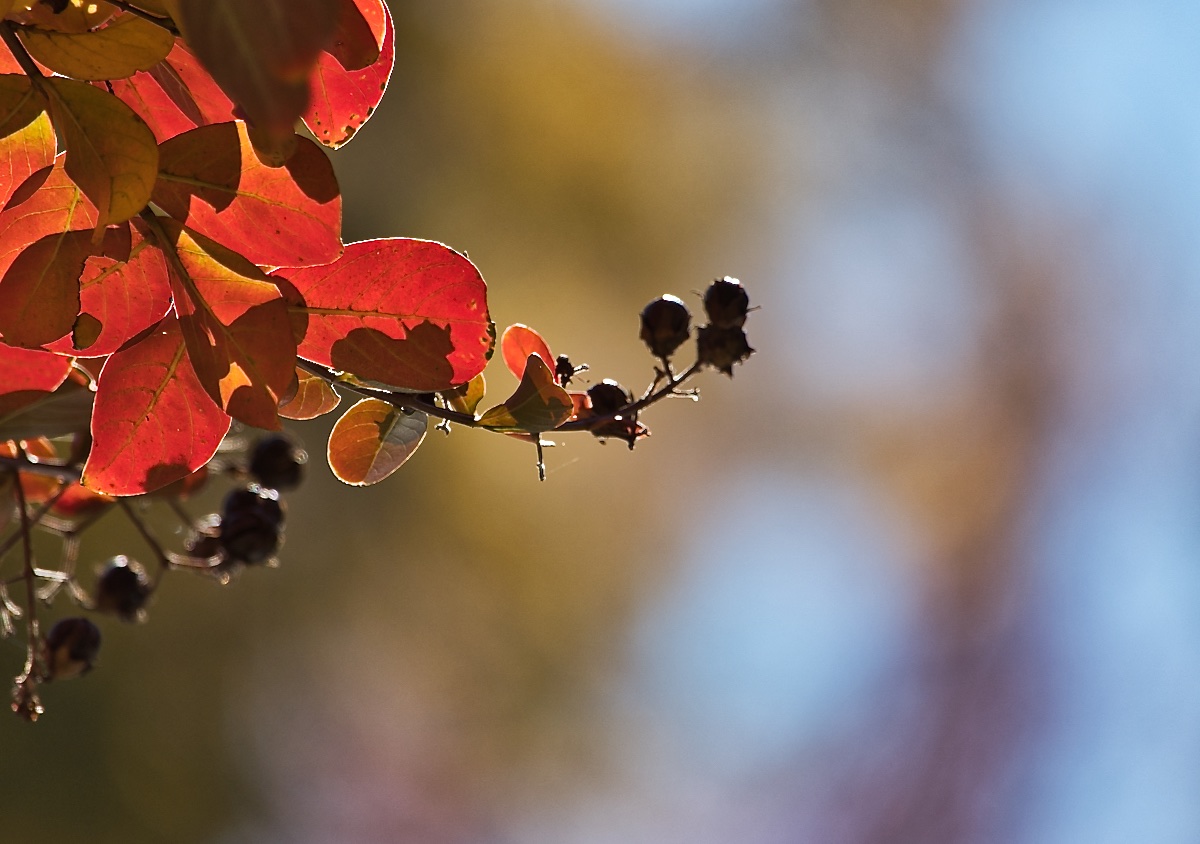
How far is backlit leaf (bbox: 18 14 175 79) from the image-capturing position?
9.4 inches

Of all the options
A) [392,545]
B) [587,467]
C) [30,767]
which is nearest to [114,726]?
[30,767]

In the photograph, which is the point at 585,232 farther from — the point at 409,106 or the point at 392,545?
the point at 392,545

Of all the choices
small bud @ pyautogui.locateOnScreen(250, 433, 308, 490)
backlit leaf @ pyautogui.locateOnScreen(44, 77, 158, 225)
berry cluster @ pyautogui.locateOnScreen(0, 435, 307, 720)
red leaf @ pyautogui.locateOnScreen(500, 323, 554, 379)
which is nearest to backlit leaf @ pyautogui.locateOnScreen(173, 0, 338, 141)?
backlit leaf @ pyautogui.locateOnScreen(44, 77, 158, 225)

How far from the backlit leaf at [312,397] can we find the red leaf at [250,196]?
0.05 meters

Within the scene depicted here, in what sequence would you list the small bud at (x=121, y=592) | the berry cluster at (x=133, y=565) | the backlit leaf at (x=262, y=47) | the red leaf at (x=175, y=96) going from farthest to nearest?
the small bud at (x=121, y=592)
the berry cluster at (x=133, y=565)
the red leaf at (x=175, y=96)
the backlit leaf at (x=262, y=47)

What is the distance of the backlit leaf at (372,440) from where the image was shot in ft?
1.05

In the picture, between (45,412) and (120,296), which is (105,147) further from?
(45,412)

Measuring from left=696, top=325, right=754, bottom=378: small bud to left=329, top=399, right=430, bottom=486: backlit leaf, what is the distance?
9cm

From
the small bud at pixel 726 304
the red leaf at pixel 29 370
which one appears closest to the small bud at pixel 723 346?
the small bud at pixel 726 304

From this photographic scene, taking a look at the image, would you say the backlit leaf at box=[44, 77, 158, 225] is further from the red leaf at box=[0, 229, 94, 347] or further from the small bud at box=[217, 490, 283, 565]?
the small bud at box=[217, 490, 283, 565]

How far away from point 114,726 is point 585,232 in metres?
1.59

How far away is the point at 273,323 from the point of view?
0.84 ft

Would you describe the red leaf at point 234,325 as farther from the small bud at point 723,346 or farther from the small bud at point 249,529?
the small bud at point 249,529

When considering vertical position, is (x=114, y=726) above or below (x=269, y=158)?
above
